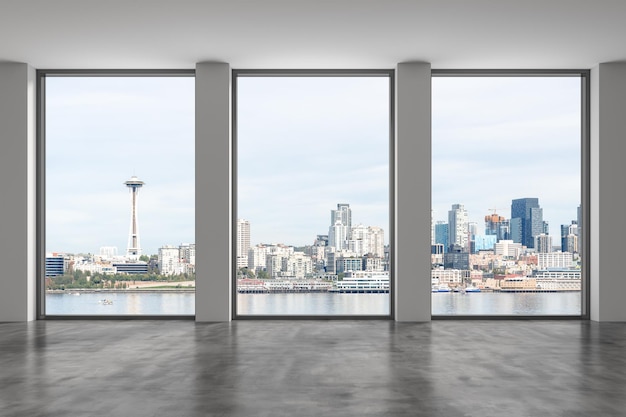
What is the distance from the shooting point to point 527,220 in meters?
9.41

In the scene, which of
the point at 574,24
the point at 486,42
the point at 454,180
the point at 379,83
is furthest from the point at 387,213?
the point at 574,24

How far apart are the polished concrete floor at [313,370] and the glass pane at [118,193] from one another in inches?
37.6

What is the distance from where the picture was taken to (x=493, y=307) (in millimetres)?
9312

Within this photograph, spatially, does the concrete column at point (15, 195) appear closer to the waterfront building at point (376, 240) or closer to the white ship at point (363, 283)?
the white ship at point (363, 283)

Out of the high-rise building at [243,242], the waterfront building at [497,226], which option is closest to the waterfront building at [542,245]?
the waterfront building at [497,226]

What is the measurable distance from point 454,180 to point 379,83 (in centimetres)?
173

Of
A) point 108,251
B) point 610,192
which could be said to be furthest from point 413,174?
point 108,251

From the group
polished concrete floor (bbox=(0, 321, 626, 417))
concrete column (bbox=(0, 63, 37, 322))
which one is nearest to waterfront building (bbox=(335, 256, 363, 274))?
polished concrete floor (bbox=(0, 321, 626, 417))

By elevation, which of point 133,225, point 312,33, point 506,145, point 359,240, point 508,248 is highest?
point 312,33

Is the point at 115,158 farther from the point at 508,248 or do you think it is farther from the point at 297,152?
the point at 508,248

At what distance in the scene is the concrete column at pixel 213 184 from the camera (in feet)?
29.8

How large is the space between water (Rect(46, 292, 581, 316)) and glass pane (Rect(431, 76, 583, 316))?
0.03m

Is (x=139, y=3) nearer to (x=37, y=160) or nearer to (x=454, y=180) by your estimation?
(x=37, y=160)

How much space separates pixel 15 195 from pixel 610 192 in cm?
807
